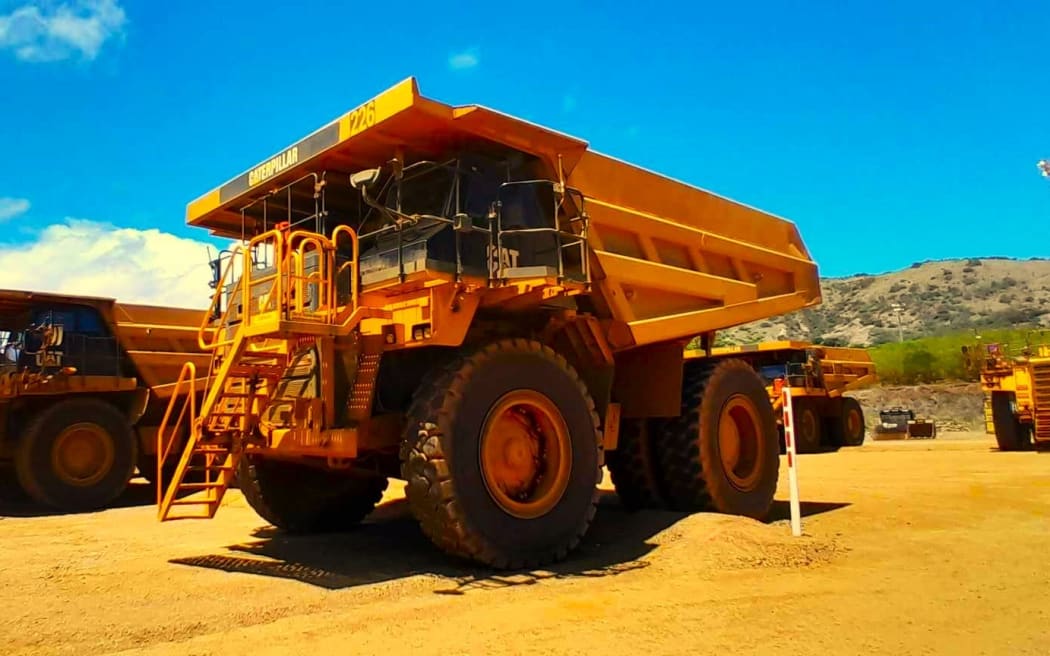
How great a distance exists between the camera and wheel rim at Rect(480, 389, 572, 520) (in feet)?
19.3

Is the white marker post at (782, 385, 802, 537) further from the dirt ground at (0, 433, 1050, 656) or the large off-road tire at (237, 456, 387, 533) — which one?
the large off-road tire at (237, 456, 387, 533)

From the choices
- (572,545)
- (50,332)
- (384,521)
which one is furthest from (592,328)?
(50,332)

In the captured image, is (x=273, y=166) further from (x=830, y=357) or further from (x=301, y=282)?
(x=830, y=357)

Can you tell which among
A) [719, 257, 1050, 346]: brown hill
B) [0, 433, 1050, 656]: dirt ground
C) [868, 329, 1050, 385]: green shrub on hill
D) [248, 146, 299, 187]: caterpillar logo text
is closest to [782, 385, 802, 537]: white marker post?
[0, 433, 1050, 656]: dirt ground

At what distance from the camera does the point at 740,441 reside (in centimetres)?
880

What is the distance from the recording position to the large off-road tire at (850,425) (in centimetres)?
2408

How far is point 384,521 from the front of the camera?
336 inches

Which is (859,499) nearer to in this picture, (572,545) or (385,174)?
(572,545)

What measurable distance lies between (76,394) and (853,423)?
20551 millimetres

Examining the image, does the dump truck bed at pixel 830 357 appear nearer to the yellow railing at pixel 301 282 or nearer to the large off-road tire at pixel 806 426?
the large off-road tire at pixel 806 426

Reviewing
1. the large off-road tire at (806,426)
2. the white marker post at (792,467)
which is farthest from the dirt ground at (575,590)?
the large off-road tire at (806,426)

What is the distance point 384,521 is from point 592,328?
3.15 metres

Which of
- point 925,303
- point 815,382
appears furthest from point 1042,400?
point 925,303

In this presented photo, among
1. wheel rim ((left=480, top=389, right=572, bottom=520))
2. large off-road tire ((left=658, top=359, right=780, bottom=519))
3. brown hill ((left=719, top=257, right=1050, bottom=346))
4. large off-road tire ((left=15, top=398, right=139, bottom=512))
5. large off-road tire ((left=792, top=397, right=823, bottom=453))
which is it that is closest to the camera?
wheel rim ((left=480, top=389, right=572, bottom=520))
